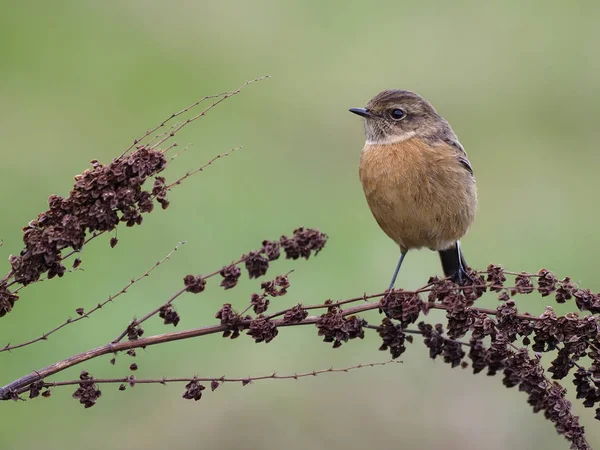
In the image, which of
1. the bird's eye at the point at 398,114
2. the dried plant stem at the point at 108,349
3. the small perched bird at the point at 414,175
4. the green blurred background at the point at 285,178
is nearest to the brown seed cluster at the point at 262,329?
the dried plant stem at the point at 108,349

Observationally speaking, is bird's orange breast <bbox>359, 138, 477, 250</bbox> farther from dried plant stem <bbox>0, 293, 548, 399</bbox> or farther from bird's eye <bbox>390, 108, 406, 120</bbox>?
dried plant stem <bbox>0, 293, 548, 399</bbox>

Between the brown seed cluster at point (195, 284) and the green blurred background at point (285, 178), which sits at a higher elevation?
the green blurred background at point (285, 178)

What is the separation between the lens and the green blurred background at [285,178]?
751cm

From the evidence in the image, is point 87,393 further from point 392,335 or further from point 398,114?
point 398,114

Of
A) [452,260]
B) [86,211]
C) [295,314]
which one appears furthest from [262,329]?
[452,260]

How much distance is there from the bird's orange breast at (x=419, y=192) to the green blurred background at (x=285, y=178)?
1.87 m

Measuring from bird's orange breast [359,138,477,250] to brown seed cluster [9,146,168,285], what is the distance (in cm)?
239

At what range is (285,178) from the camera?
10844 millimetres

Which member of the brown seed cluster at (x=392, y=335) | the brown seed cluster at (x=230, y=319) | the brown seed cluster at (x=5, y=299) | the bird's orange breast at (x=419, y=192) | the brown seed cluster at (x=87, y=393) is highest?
the bird's orange breast at (x=419, y=192)

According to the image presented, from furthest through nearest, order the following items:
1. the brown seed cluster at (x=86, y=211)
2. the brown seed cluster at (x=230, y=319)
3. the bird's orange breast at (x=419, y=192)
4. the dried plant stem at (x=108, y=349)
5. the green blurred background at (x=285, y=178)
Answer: the green blurred background at (x=285, y=178) → the bird's orange breast at (x=419, y=192) → the brown seed cluster at (x=230, y=319) → the brown seed cluster at (x=86, y=211) → the dried plant stem at (x=108, y=349)

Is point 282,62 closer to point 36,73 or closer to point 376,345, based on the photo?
point 36,73

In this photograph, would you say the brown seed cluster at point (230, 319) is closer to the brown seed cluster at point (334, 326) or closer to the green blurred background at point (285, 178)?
the brown seed cluster at point (334, 326)

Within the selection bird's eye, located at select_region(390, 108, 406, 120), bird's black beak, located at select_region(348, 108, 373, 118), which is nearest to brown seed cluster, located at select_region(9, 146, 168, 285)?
bird's black beak, located at select_region(348, 108, 373, 118)

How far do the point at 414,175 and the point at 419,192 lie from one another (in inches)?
4.2
